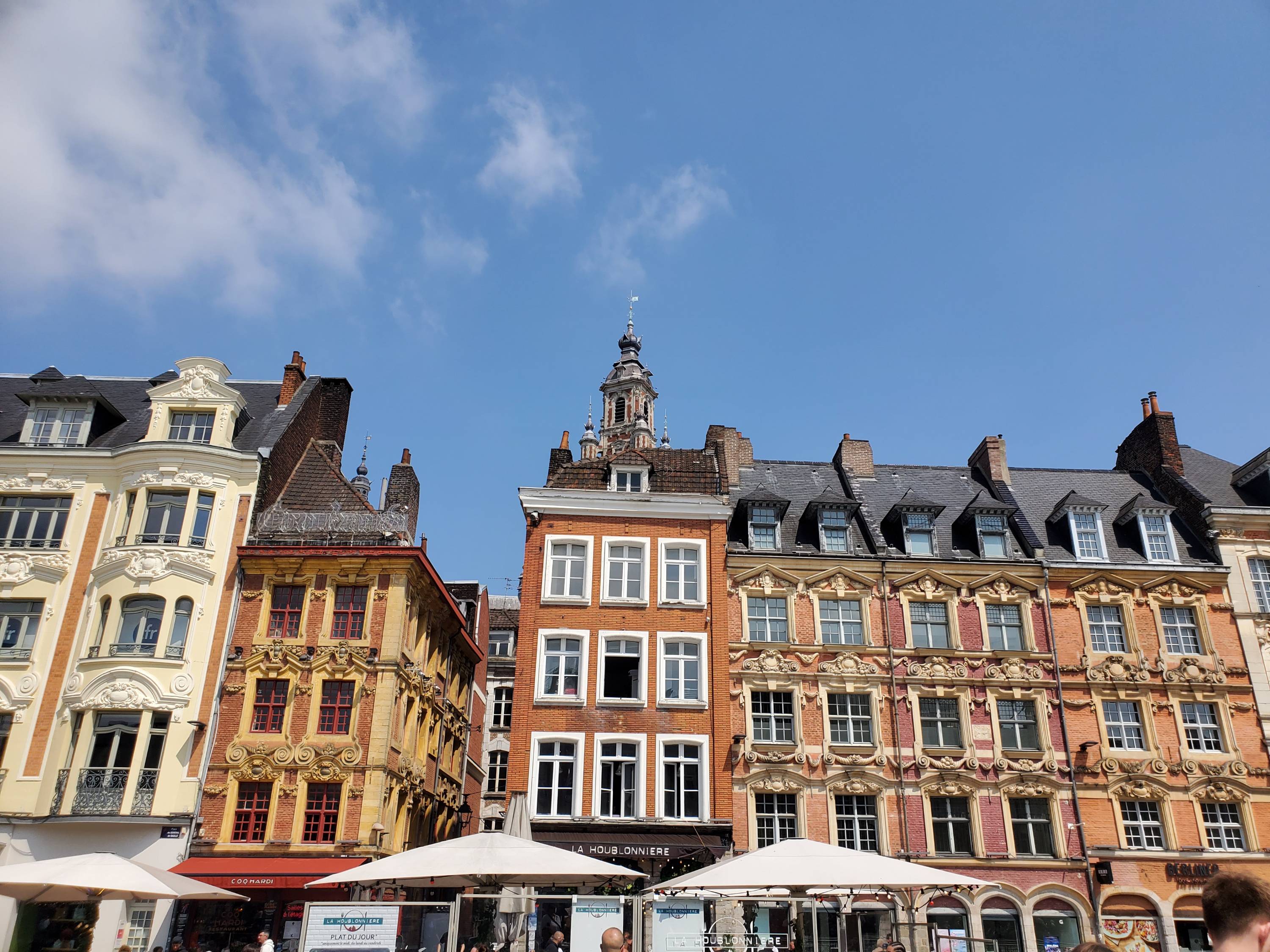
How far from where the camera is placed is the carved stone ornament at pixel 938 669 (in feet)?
92.3

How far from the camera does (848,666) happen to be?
28.0 metres

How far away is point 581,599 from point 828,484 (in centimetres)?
1032

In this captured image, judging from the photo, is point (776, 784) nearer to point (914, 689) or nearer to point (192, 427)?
point (914, 689)

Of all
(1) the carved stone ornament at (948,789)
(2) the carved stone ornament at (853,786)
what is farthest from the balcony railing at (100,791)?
(1) the carved stone ornament at (948,789)

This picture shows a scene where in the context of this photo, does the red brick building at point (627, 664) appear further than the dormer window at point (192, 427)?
No

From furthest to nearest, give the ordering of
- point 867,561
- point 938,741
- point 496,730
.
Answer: point 496,730
point 867,561
point 938,741

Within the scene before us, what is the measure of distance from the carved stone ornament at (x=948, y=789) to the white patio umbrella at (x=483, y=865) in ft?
49.4

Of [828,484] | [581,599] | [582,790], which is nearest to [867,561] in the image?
[828,484]

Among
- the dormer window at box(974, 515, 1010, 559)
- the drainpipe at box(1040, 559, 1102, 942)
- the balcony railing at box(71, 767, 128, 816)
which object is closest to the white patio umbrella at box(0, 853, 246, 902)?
the balcony railing at box(71, 767, 128, 816)

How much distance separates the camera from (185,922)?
24.2 metres

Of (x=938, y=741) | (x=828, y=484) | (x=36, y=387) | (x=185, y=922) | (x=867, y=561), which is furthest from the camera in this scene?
(x=828, y=484)

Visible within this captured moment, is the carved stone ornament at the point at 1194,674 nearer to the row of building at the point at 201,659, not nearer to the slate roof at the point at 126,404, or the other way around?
the row of building at the point at 201,659

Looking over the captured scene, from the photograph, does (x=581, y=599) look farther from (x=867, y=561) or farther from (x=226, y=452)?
(x=226, y=452)

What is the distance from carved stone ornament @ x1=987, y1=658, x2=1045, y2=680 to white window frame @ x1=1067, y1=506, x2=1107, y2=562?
154 inches
